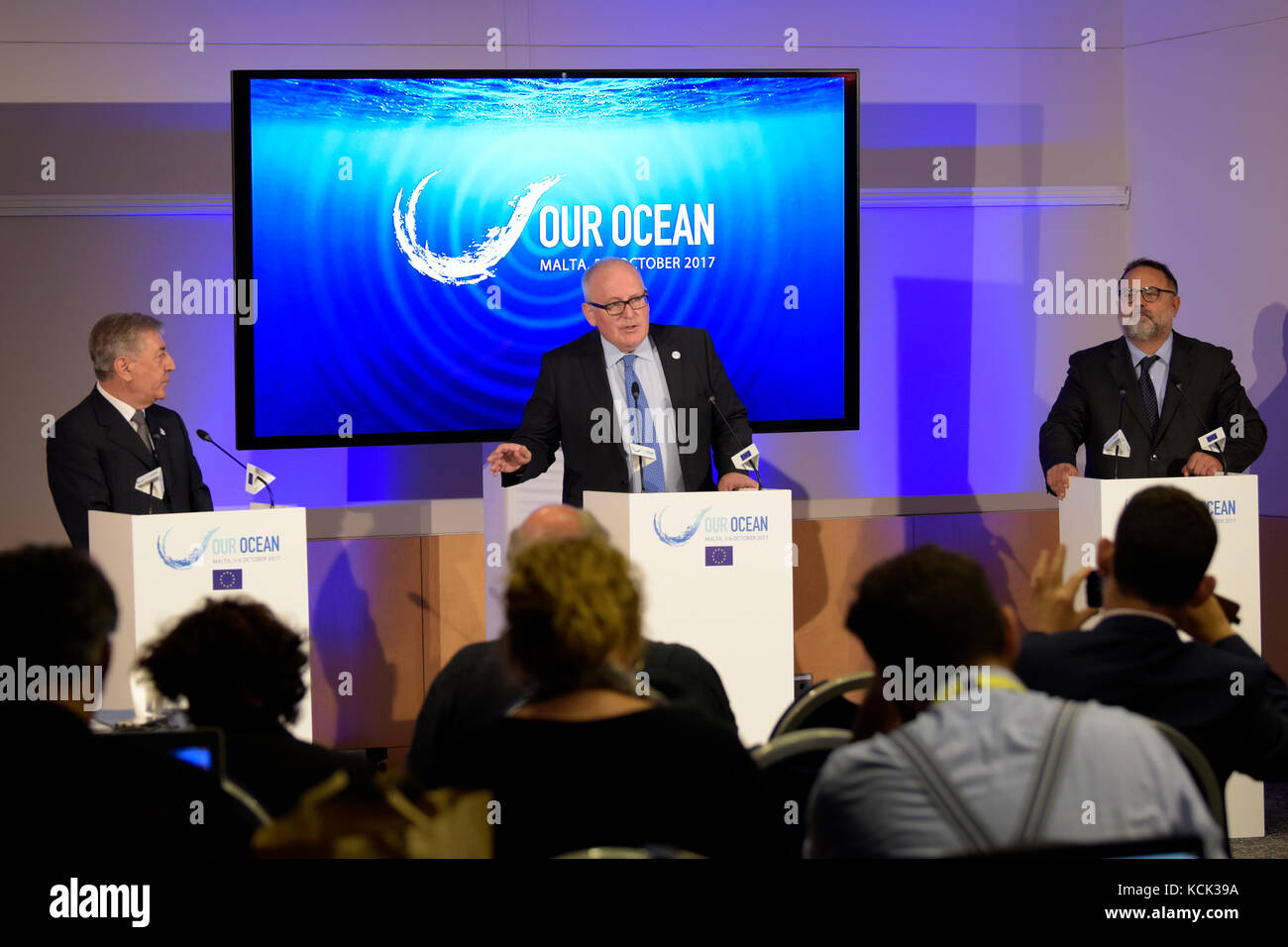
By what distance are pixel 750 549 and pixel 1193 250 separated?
332 centimetres

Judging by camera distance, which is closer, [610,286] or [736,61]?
[610,286]

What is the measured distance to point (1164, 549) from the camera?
2375 mm

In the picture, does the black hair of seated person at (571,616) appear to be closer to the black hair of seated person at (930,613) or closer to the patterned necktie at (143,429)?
the black hair of seated person at (930,613)

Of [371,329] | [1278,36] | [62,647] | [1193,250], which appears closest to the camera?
[62,647]

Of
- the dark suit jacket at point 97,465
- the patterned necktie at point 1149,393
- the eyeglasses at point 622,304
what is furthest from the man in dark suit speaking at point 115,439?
the patterned necktie at point 1149,393

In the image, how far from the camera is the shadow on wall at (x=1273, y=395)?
577 centimetres

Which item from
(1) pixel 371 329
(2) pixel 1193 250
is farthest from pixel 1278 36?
(1) pixel 371 329

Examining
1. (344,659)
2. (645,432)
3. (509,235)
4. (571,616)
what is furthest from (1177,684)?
(344,659)

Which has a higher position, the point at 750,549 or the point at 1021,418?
the point at 1021,418

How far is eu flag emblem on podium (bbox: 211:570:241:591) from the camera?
4.06 m

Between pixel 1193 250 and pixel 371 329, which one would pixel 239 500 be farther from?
pixel 1193 250

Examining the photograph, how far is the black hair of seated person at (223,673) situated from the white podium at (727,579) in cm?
205

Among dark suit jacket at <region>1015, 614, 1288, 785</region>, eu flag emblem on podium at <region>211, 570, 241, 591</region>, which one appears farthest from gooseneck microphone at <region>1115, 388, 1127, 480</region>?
eu flag emblem on podium at <region>211, 570, 241, 591</region>

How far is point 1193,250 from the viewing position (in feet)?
20.2
